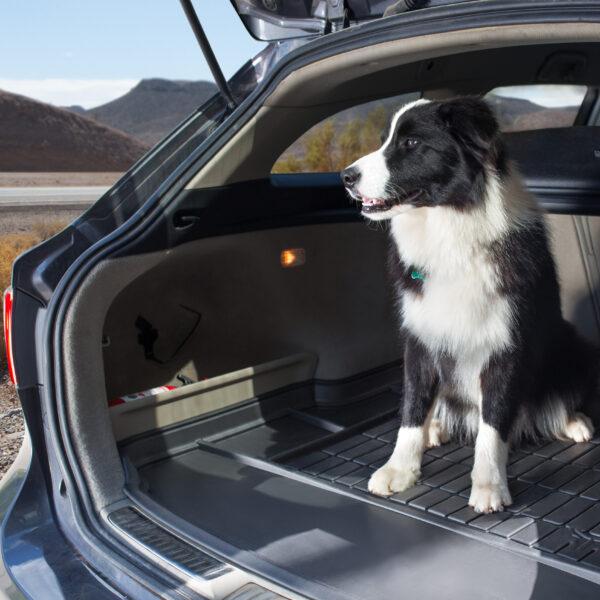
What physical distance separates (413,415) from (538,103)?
5.47 ft

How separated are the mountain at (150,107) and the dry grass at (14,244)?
1891 cm

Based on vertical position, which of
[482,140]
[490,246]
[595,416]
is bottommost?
[595,416]

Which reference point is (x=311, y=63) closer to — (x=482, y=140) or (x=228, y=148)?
(x=228, y=148)

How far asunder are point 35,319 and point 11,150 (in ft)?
68.5

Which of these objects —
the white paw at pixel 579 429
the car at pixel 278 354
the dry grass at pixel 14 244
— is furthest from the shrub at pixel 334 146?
the dry grass at pixel 14 244

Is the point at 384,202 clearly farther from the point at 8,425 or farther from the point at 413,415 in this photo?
the point at 8,425

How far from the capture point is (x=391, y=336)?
3.06 m

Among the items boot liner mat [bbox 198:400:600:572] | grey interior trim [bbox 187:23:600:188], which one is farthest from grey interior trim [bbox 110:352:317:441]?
grey interior trim [bbox 187:23:600:188]

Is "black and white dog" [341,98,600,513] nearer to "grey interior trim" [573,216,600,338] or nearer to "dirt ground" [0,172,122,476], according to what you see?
"grey interior trim" [573,216,600,338]

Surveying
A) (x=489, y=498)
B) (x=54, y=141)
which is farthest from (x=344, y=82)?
(x=54, y=141)

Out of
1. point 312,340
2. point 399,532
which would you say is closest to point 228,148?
point 312,340

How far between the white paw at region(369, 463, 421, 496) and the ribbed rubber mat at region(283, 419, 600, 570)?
0.08 feet

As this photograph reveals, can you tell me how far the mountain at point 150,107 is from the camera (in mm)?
27422

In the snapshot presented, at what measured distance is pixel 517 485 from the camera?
2.07m
